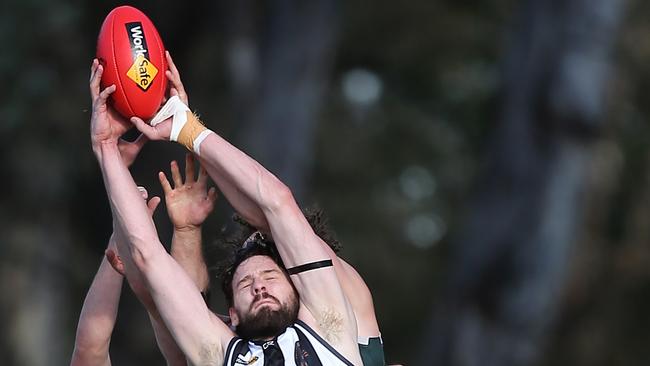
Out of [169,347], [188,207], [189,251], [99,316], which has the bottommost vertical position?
[169,347]

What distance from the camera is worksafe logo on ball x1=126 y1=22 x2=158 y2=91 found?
7977mm

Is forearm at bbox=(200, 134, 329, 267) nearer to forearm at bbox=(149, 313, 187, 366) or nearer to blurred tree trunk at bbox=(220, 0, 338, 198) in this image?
forearm at bbox=(149, 313, 187, 366)

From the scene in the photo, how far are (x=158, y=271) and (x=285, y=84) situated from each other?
544 inches

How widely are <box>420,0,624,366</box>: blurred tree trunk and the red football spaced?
11174mm

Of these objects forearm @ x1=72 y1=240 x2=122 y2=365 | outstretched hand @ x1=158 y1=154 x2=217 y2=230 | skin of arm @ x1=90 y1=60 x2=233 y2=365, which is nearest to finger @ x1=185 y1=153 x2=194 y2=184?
outstretched hand @ x1=158 y1=154 x2=217 y2=230

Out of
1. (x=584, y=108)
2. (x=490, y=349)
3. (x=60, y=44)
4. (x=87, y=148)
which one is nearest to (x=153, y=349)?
(x=87, y=148)

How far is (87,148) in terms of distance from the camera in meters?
24.7

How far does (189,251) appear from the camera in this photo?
8.41m

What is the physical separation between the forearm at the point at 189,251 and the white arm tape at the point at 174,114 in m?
0.61

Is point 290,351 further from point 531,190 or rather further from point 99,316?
point 531,190

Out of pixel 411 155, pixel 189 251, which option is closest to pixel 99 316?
pixel 189 251

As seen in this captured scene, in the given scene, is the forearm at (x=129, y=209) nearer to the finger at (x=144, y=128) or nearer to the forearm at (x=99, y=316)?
the finger at (x=144, y=128)

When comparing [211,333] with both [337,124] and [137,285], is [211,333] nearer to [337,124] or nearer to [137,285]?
[137,285]

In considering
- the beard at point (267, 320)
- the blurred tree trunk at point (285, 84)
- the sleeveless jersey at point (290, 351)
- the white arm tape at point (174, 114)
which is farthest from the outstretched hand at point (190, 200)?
the blurred tree trunk at point (285, 84)
